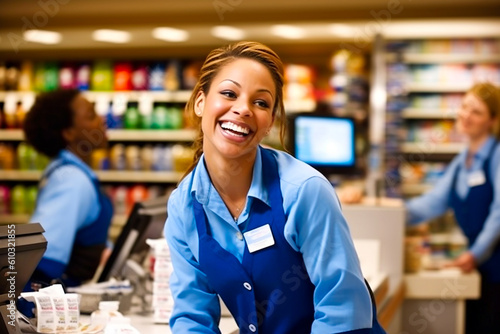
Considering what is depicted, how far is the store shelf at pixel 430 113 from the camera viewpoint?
22.6ft

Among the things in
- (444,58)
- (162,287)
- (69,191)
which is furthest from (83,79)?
(162,287)

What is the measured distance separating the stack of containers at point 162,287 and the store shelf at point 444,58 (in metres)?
4.65

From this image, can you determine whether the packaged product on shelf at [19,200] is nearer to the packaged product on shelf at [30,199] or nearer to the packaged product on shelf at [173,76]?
the packaged product on shelf at [30,199]

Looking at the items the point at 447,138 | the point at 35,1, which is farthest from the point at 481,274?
the point at 35,1

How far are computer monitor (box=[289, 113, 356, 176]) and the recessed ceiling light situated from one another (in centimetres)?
245

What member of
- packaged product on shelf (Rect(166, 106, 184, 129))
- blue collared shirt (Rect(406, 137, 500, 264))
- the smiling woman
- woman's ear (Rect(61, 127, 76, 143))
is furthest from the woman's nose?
packaged product on shelf (Rect(166, 106, 184, 129))

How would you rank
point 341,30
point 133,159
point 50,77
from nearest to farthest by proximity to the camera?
point 341,30 → point 133,159 → point 50,77

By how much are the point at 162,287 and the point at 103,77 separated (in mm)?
5046

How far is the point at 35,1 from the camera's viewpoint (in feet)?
23.4

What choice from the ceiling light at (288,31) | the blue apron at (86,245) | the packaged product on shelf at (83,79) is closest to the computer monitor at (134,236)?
the blue apron at (86,245)

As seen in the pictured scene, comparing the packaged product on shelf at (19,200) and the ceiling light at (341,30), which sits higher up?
the ceiling light at (341,30)

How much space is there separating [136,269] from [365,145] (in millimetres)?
3843

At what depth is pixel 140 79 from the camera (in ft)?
23.6

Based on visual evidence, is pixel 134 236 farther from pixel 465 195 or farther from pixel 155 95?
pixel 155 95
